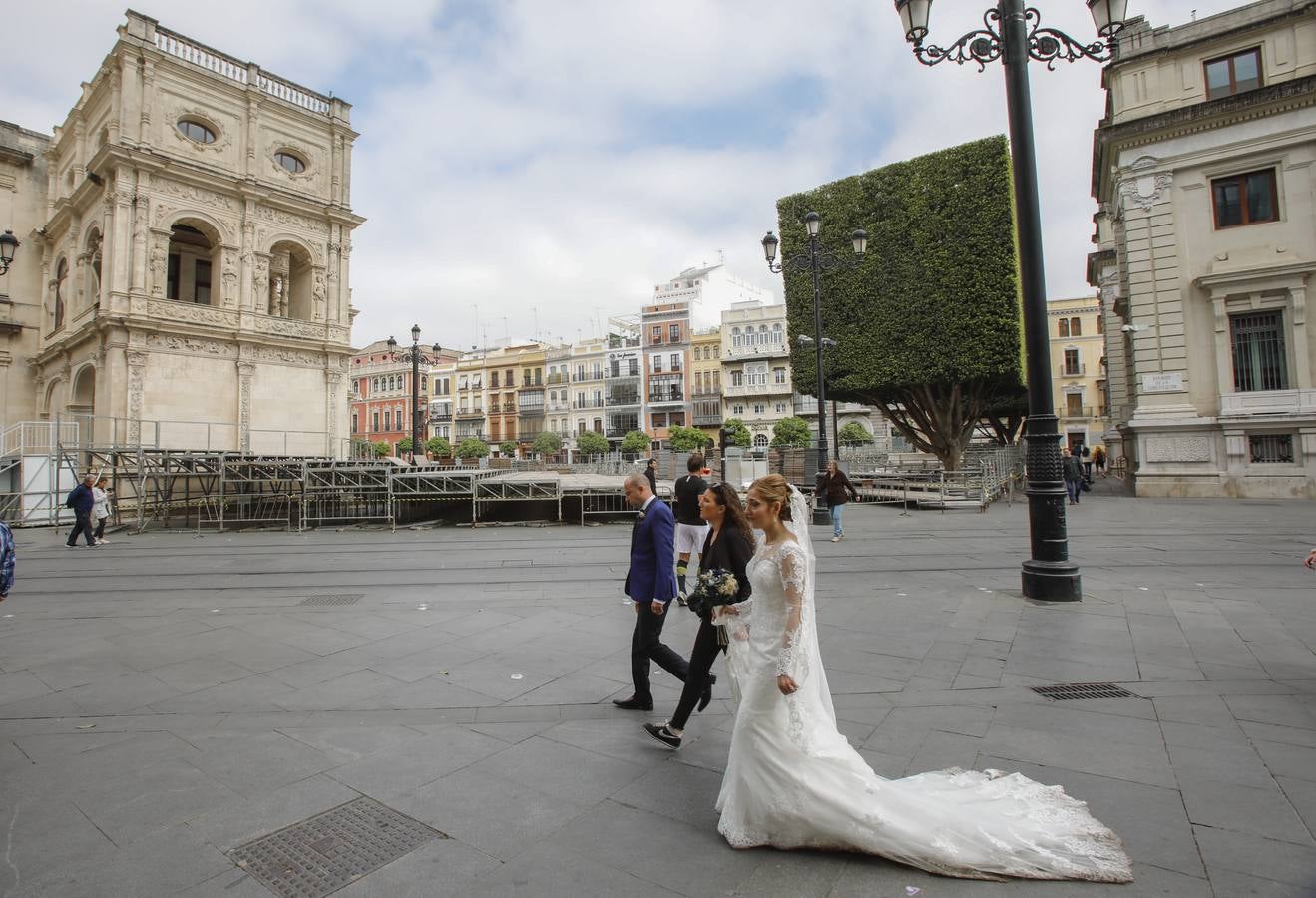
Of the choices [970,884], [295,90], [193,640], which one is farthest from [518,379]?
[970,884]

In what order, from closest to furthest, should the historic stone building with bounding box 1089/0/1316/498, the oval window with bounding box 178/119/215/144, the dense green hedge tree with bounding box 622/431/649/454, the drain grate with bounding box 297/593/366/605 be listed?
the drain grate with bounding box 297/593/366/605 < the historic stone building with bounding box 1089/0/1316/498 < the oval window with bounding box 178/119/215/144 < the dense green hedge tree with bounding box 622/431/649/454

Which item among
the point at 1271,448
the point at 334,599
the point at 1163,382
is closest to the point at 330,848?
the point at 334,599

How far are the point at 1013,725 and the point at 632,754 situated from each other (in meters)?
2.26

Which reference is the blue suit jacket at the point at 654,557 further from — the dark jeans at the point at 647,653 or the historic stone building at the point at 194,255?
the historic stone building at the point at 194,255

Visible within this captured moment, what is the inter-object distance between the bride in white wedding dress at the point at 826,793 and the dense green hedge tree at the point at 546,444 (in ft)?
200

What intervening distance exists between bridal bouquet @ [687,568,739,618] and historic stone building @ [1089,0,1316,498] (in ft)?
77.9

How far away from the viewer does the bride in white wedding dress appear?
103 inches

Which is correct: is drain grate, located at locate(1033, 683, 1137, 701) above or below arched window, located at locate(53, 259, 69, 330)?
below

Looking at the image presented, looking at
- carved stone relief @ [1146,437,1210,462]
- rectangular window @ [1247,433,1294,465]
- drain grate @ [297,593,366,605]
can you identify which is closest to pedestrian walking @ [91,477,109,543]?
drain grate @ [297,593,366,605]

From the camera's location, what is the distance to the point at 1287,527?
1315 centimetres

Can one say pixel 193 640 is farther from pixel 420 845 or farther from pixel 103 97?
pixel 103 97

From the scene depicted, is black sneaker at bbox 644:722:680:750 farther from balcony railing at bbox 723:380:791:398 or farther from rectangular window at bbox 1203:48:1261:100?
balcony railing at bbox 723:380:791:398

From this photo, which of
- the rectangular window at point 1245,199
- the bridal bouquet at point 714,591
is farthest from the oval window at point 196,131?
the rectangular window at point 1245,199

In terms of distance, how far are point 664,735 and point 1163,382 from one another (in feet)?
79.4
